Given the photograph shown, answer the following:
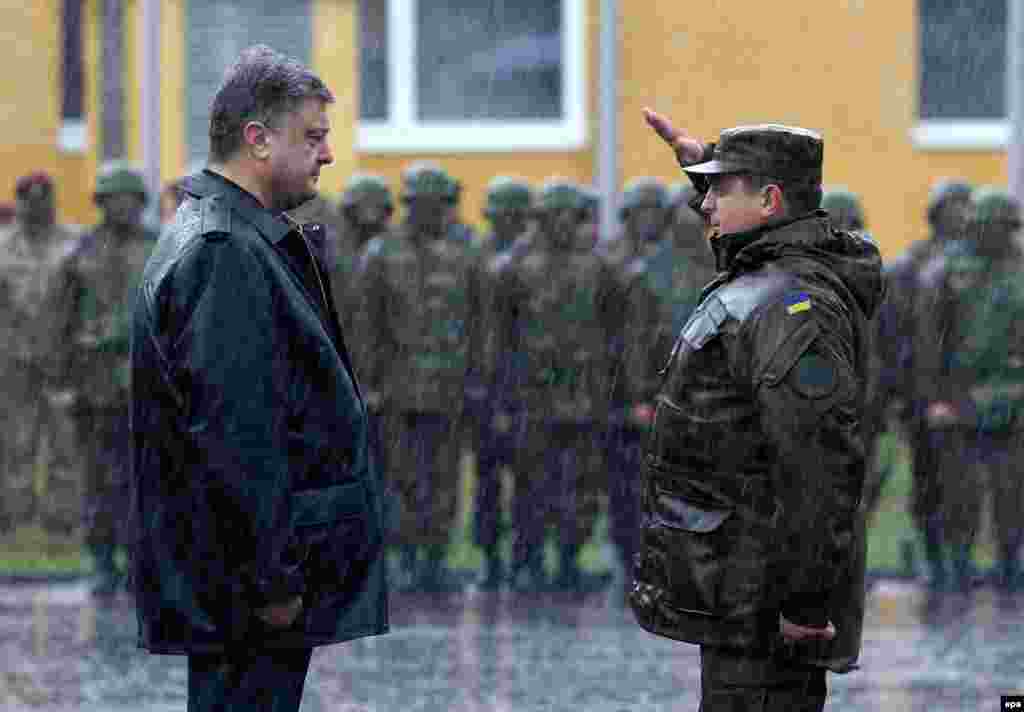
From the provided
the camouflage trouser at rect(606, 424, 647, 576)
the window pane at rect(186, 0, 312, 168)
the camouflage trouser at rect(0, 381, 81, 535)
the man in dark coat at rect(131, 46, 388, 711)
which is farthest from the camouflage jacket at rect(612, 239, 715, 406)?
the man in dark coat at rect(131, 46, 388, 711)

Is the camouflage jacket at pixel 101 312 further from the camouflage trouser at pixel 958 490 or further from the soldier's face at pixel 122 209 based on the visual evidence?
the camouflage trouser at pixel 958 490

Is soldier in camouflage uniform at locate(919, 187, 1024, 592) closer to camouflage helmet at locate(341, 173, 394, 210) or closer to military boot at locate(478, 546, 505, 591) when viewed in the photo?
military boot at locate(478, 546, 505, 591)

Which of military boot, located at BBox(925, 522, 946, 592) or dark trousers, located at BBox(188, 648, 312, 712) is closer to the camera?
dark trousers, located at BBox(188, 648, 312, 712)

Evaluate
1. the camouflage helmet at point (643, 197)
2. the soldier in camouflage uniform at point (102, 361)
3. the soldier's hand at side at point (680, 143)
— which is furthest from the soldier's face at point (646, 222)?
the soldier's hand at side at point (680, 143)

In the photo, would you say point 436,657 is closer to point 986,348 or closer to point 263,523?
point 986,348

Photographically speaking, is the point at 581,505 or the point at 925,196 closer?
the point at 581,505

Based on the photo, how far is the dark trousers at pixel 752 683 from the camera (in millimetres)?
4836

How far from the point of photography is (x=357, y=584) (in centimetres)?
471

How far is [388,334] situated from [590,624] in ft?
8.34

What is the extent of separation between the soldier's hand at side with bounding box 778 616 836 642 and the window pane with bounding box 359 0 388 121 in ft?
49.4

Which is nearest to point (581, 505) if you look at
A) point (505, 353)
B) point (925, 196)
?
point (505, 353)

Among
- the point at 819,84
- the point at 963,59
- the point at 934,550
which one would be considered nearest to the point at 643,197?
the point at 934,550

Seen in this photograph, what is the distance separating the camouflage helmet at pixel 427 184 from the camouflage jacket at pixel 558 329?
0.51 m

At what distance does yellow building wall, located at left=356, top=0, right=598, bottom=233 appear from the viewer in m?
18.9
